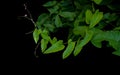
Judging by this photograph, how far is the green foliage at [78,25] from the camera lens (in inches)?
53.3

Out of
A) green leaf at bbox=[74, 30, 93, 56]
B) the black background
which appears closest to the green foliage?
green leaf at bbox=[74, 30, 93, 56]

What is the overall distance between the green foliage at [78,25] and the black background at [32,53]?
1.15 feet

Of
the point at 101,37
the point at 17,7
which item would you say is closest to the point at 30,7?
the point at 17,7

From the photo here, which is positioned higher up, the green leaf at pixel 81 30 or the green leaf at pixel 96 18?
the green leaf at pixel 96 18

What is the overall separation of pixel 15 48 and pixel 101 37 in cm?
130

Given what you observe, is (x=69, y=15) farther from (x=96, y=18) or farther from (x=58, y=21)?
(x=96, y=18)

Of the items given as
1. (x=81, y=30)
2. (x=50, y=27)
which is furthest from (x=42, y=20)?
(x=81, y=30)

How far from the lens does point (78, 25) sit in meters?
1.61

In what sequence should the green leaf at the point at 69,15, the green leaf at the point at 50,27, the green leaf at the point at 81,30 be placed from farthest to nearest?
the green leaf at the point at 50,27, the green leaf at the point at 69,15, the green leaf at the point at 81,30

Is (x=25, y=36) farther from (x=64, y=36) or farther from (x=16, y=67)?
(x=64, y=36)

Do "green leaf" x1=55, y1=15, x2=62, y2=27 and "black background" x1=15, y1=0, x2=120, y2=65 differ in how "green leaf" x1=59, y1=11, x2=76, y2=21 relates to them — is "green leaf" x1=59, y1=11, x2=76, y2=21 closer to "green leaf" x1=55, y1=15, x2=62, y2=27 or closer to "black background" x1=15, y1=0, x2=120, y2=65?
"green leaf" x1=55, y1=15, x2=62, y2=27

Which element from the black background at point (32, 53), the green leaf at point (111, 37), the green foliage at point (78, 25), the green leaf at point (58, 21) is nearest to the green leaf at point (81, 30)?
the green foliage at point (78, 25)

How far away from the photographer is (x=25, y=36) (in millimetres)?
2428

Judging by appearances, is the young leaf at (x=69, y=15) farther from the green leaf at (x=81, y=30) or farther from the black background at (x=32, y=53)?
the black background at (x=32, y=53)
